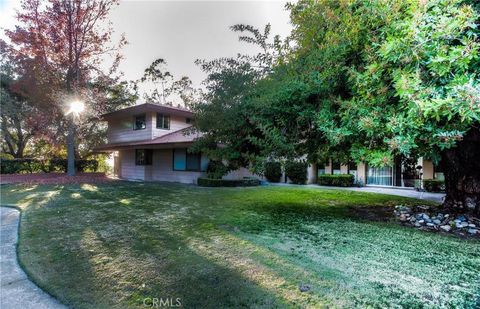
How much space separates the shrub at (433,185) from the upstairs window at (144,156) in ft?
54.5

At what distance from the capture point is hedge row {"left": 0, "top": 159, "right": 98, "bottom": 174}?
776 inches

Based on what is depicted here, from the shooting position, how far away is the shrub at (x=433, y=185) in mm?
12328

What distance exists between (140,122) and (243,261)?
15.9 meters

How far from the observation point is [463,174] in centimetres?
639

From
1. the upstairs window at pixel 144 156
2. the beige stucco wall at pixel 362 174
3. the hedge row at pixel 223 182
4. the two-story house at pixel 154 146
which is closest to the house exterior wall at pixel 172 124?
the two-story house at pixel 154 146

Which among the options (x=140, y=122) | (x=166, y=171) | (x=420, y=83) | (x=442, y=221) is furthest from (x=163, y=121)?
(x=420, y=83)

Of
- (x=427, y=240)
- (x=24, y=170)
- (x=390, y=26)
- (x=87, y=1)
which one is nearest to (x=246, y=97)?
(x=390, y=26)

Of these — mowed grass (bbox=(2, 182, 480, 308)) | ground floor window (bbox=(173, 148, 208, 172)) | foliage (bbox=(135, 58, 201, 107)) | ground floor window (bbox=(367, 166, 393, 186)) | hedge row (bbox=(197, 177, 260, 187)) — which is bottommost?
mowed grass (bbox=(2, 182, 480, 308))

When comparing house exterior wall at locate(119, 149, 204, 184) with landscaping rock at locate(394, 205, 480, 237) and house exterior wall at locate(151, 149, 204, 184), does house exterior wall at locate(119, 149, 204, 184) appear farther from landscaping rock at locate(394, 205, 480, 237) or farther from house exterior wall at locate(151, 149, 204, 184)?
landscaping rock at locate(394, 205, 480, 237)

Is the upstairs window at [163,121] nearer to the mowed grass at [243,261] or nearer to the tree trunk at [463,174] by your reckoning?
the mowed grass at [243,261]

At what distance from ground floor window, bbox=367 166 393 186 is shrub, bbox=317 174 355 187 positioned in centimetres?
133

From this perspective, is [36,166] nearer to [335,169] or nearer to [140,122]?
[140,122]

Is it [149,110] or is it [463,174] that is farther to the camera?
[149,110]

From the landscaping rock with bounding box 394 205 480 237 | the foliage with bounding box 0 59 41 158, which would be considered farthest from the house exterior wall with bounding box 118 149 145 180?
the landscaping rock with bounding box 394 205 480 237
